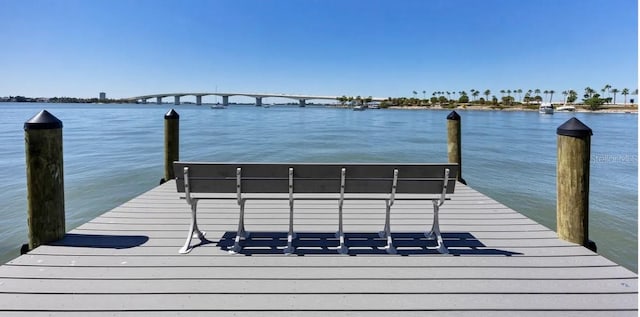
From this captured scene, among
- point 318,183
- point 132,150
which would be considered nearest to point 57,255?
point 318,183

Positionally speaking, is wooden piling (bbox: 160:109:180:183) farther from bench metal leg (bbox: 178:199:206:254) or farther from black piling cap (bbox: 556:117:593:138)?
black piling cap (bbox: 556:117:593:138)

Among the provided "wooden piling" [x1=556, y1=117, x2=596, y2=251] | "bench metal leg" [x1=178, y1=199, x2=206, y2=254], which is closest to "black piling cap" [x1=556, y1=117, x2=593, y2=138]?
"wooden piling" [x1=556, y1=117, x2=596, y2=251]

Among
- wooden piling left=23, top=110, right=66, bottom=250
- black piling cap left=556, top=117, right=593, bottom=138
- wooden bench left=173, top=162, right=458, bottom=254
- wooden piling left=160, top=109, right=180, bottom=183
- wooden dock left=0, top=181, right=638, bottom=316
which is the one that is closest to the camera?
wooden dock left=0, top=181, right=638, bottom=316

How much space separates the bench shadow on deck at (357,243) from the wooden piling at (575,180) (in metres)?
0.70

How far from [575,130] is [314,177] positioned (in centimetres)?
237

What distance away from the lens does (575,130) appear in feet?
11.3

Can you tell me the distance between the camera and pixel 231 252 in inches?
125

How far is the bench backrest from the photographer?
10.3 ft

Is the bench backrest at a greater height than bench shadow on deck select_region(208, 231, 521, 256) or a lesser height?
greater

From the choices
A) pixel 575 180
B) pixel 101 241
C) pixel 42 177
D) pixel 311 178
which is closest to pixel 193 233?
pixel 101 241

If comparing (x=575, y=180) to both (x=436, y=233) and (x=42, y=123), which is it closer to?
(x=436, y=233)

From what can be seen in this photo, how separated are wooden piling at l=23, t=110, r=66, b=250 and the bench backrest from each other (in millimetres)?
1141

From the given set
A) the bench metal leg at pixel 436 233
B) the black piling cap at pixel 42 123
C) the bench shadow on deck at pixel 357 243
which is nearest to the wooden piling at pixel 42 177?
the black piling cap at pixel 42 123
